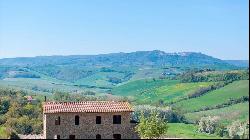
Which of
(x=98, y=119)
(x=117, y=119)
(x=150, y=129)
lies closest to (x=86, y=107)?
(x=98, y=119)

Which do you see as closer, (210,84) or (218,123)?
(218,123)

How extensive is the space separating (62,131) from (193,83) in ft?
409

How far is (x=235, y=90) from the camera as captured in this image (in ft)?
457

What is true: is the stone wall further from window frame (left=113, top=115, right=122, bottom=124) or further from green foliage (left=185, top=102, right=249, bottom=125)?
green foliage (left=185, top=102, right=249, bottom=125)

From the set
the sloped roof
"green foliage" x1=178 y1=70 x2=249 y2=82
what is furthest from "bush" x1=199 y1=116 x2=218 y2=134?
the sloped roof

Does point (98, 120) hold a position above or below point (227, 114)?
above

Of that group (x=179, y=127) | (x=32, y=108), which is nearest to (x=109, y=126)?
(x=32, y=108)

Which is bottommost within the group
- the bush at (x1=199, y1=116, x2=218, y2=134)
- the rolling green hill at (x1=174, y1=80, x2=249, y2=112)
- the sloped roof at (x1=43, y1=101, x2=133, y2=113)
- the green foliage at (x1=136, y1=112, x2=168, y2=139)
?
the bush at (x1=199, y1=116, x2=218, y2=134)

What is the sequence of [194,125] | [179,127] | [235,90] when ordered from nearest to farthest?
[179,127] < [194,125] < [235,90]

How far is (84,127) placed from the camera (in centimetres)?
5547

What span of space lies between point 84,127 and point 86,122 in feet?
1.94

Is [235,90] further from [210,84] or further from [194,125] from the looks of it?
[194,125]

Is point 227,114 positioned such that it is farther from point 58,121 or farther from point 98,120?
point 58,121

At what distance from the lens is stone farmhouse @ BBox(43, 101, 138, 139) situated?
55.2 metres
